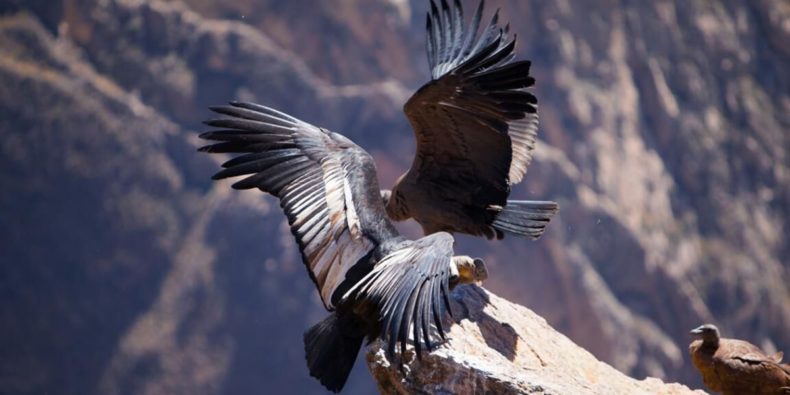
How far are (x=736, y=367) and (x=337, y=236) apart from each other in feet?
7.71

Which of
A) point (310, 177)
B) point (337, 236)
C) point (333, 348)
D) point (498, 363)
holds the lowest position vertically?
point (498, 363)

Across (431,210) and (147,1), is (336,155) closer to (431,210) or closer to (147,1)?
(431,210)

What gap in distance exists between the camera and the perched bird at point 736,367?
445 cm

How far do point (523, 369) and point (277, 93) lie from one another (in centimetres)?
1183

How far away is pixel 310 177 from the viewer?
3.95 m

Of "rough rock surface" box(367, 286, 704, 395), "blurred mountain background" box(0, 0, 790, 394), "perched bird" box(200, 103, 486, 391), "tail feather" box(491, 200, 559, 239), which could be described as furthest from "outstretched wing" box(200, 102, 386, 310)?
"blurred mountain background" box(0, 0, 790, 394)

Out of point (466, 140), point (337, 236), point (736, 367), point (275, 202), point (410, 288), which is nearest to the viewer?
point (410, 288)

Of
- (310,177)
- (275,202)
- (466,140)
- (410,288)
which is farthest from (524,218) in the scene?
(275,202)

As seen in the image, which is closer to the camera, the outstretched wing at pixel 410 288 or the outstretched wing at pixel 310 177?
the outstretched wing at pixel 410 288

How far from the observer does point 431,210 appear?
5691mm

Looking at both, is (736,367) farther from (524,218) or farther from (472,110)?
(472,110)

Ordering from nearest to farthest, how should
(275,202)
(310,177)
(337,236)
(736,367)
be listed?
1. (337,236)
2. (310,177)
3. (736,367)
4. (275,202)

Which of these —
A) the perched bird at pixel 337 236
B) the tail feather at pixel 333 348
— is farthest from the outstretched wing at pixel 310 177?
the tail feather at pixel 333 348

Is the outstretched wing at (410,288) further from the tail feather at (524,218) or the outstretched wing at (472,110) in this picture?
the tail feather at (524,218)
